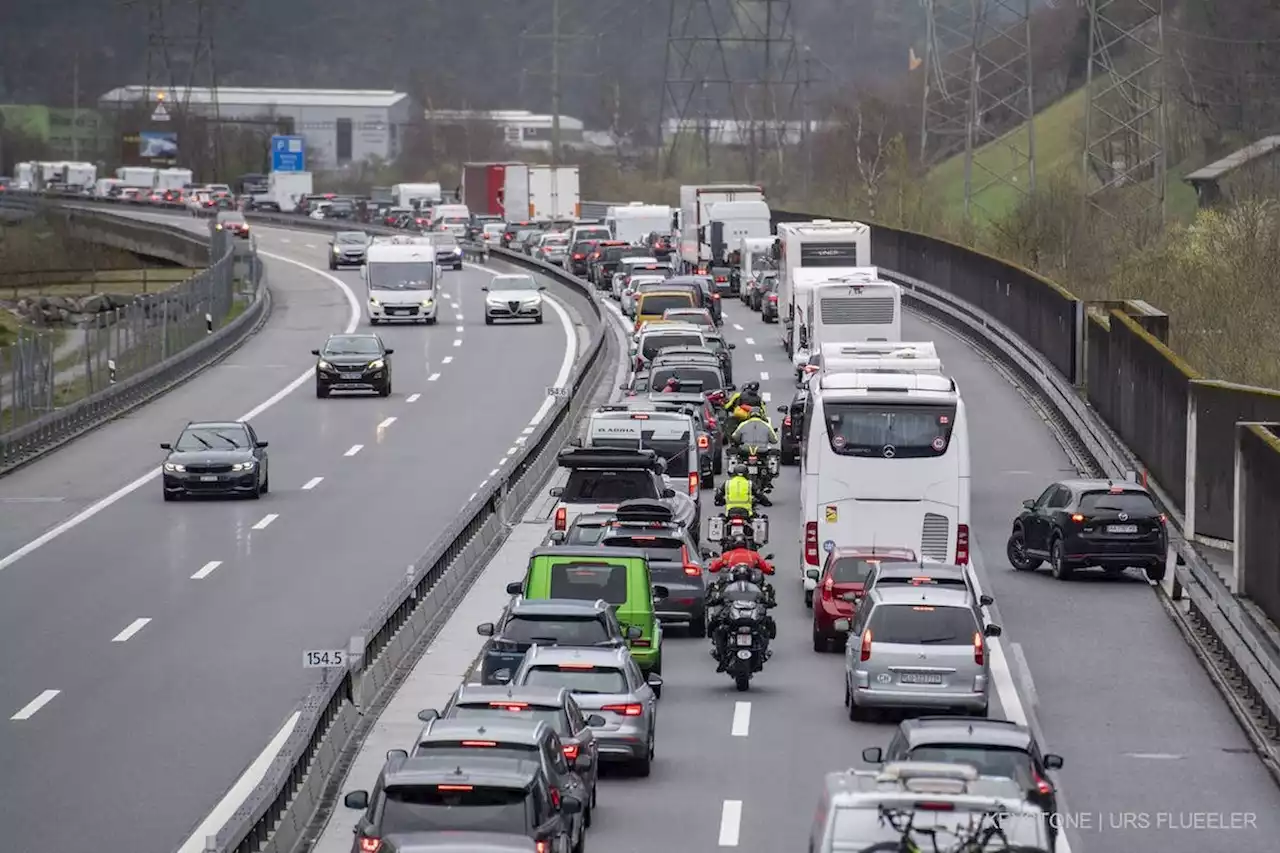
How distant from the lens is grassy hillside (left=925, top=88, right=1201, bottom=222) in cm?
9900

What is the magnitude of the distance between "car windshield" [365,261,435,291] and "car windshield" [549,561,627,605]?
48284 millimetres

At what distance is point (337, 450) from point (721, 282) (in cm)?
3808

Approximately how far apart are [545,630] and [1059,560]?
13.7 m

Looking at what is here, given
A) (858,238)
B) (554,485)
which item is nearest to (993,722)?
(554,485)

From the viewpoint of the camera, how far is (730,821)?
66.4 feet

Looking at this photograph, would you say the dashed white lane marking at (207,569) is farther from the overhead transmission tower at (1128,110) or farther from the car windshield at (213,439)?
the overhead transmission tower at (1128,110)

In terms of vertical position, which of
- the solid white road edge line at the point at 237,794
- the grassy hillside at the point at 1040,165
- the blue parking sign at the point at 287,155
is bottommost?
the solid white road edge line at the point at 237,794

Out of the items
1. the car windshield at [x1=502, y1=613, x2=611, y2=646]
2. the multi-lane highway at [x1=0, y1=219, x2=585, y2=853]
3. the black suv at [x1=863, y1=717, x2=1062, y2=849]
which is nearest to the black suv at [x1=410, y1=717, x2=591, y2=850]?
the black suv at [x1=863, y1=717, x2=1062, y2=849]

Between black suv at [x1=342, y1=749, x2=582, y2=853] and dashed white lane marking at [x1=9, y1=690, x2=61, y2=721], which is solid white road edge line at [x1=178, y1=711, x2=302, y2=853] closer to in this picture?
dashed white lane marking at [x1=9, y1=690, x2=61, y2=721]

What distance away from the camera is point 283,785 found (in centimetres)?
1864

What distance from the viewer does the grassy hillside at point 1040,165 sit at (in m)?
99.0

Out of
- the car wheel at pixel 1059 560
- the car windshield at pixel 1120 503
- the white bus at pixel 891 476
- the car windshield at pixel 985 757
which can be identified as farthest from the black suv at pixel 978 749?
the car wheel at pixel 1059 560

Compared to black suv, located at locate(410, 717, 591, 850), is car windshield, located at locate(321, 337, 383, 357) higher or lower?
higher

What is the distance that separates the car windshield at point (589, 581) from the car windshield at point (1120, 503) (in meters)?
Result: 10.5
